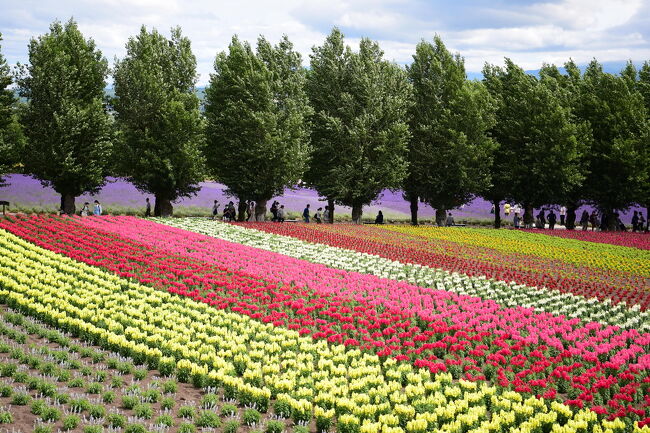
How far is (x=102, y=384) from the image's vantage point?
1316 centimetres

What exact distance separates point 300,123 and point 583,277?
2643 cm

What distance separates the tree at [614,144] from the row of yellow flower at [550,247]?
12.8 m

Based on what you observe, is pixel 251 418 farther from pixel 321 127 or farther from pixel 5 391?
pixel 321 127

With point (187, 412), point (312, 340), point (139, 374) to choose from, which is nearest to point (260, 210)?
point (312, 340)

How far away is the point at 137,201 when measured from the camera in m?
58.3

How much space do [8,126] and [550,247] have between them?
3606 cm

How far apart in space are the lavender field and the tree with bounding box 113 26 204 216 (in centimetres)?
437

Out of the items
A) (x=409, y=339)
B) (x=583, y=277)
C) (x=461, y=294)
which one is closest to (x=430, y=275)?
(x=461, y=294)

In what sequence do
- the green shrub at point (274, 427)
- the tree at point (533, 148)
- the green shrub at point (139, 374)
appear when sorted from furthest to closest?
the tree at point (533, 148)
the green shrub at point (139, 374)
the green shrub at point (274, 427)

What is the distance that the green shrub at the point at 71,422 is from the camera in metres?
11.0

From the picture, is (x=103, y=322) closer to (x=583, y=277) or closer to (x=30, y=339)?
(x=30, y=339)

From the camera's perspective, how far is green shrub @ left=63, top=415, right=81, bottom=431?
11.0 meters

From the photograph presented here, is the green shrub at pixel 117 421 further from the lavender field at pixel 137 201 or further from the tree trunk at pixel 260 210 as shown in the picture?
the lavender field at pixel 137 201

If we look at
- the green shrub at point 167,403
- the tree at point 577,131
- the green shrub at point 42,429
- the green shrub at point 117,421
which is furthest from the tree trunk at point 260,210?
the green shrub at point 42,429
